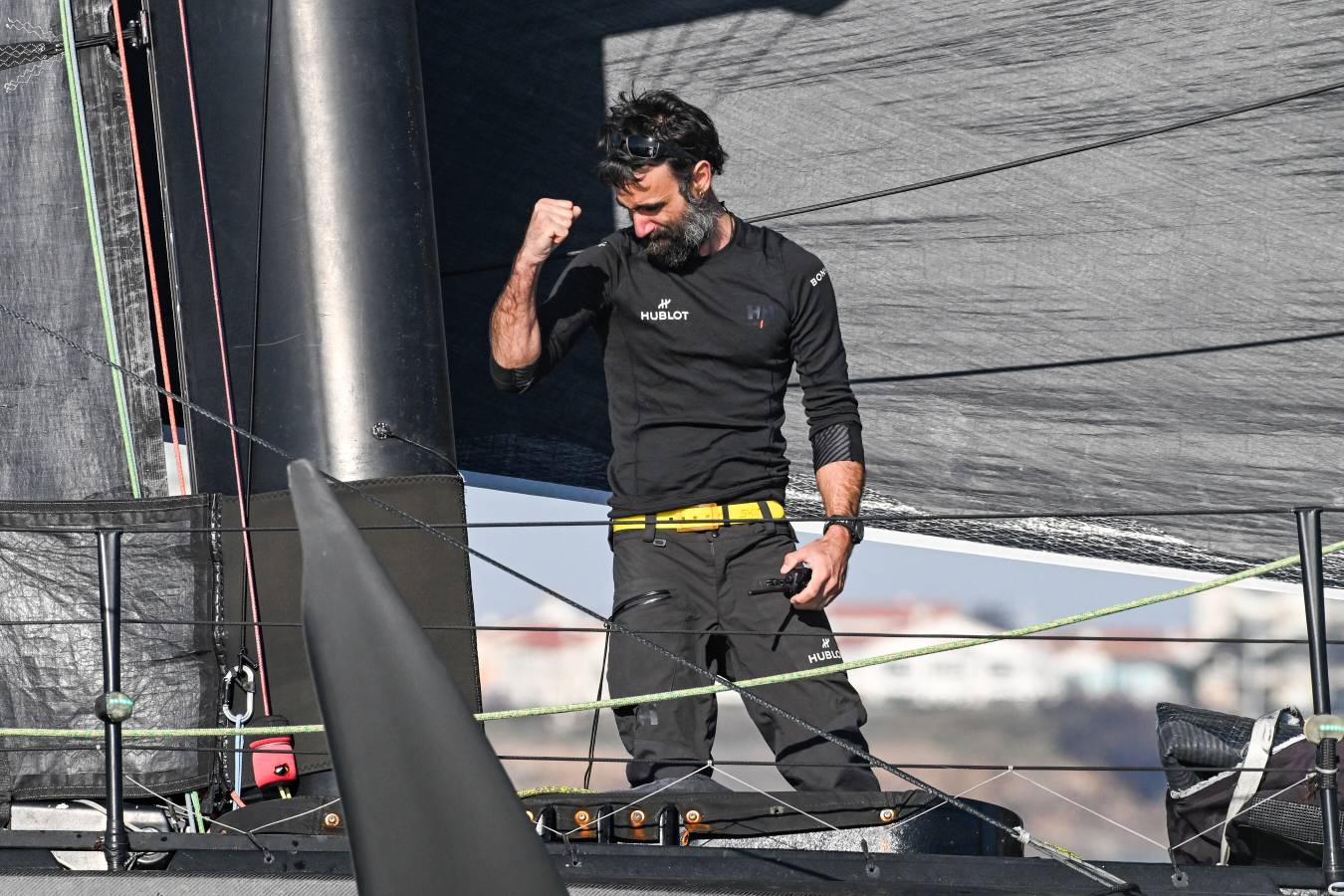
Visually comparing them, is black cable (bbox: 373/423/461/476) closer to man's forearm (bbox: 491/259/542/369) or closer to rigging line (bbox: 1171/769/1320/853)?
man's forearm (bbox: 491/259/542/369)

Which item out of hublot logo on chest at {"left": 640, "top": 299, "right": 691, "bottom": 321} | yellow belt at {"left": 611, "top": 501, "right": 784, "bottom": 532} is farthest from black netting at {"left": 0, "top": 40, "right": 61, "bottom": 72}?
yellow belt at {"left": 611, "top": 501, "right": 784, "bottom": 532}

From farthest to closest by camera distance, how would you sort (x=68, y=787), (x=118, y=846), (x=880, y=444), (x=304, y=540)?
(x=880, y=444)
(x=68, y=787)
(x=118, y=846)
(x=304, y=540)

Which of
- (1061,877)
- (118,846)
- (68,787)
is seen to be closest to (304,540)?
(1061,877)

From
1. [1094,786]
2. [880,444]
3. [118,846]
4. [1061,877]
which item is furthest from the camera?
[1094,786]

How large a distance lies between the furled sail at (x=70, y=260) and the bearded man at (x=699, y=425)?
1.23 metres

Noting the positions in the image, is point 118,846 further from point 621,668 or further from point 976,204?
point 976,204

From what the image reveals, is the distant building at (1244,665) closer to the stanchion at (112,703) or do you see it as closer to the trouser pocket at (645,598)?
the trouser pocket at (645,598)

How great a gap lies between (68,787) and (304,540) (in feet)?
8.14

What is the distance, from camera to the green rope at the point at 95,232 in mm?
3256

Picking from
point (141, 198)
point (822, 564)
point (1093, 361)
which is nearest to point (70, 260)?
point (141, 198)

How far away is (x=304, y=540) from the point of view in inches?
30.6

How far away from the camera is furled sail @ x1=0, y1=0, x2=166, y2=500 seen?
10.7 feet

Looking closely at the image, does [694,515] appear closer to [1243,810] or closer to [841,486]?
[841,486]

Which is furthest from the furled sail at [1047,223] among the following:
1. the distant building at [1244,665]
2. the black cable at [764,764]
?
Result: the distant building at [1244,665]
